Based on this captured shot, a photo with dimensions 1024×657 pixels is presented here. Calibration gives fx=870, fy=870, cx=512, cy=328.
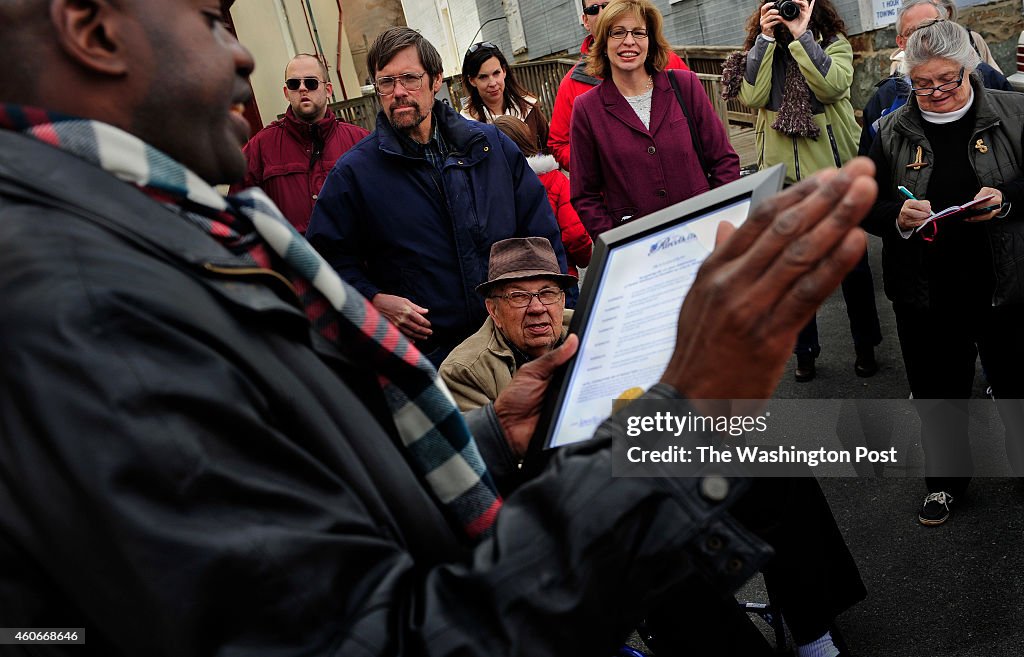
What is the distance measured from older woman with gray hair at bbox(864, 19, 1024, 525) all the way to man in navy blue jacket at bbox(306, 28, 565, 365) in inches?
66.9

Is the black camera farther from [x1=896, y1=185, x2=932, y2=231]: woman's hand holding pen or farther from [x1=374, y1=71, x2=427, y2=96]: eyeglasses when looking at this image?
[x1=374, y1=71, x2=427, y2=96]: eyeglasses

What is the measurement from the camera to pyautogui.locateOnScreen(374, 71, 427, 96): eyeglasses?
3826 mm

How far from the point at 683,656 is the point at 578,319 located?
1.30m

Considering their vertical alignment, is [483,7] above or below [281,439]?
above

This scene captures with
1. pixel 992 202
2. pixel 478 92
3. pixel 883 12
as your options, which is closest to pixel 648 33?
pixel 478 92

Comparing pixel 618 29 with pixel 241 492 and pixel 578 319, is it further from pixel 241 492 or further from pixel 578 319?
pixel 241 492

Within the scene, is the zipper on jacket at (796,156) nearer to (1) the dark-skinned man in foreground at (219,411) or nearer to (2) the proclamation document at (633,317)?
(2) the proclamation document at (633,317)

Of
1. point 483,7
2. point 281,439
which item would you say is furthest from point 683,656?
point 483,7

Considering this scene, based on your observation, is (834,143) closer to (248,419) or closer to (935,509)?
(935,509)

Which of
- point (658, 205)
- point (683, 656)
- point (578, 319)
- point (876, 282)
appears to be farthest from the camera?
point (876, 282)

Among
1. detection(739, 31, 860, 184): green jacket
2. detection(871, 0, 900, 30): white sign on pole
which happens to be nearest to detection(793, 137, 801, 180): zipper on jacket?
detection(739, 31, 860, 184): green jacket

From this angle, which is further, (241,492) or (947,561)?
(947,561)

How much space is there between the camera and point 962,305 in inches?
145

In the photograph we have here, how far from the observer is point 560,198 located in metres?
5.12
